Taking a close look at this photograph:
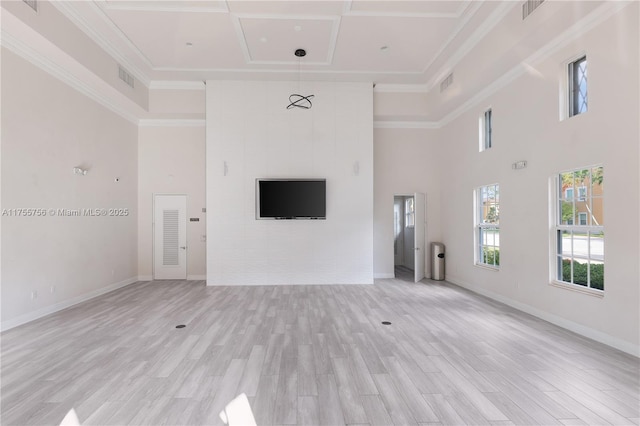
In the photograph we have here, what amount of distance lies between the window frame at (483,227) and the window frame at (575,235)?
46.8 inches

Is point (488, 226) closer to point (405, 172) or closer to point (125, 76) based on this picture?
point (405, 172)

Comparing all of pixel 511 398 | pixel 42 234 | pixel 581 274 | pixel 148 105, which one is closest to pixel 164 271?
pixel 42 234

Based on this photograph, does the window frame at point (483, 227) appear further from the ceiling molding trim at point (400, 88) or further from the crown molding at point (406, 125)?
the ceiling molding trim at point (400, 88)

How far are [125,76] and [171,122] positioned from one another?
151 cm

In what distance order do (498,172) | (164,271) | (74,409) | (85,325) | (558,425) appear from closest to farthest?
(558,425)
(74,409)
(85,325)
(498,172)
(164,271)

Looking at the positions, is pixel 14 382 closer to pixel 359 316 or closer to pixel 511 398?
pixel 359 316

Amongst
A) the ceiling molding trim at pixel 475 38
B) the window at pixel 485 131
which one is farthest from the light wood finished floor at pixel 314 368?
the ceiling molding trim at pixel 475 38

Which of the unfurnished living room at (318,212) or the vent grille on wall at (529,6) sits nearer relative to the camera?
the unfurnished living room at (318,212)

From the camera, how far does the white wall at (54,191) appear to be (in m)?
3.97

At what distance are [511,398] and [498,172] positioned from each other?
13.3 feet

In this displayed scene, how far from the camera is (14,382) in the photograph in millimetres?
2604

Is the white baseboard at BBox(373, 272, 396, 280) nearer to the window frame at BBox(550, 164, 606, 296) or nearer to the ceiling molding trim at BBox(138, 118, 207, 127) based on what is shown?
the window frame at BBox(550, 164, 606, 296)

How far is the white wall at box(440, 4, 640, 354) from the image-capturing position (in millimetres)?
3150

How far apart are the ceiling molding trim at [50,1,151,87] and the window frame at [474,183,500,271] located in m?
7.17
